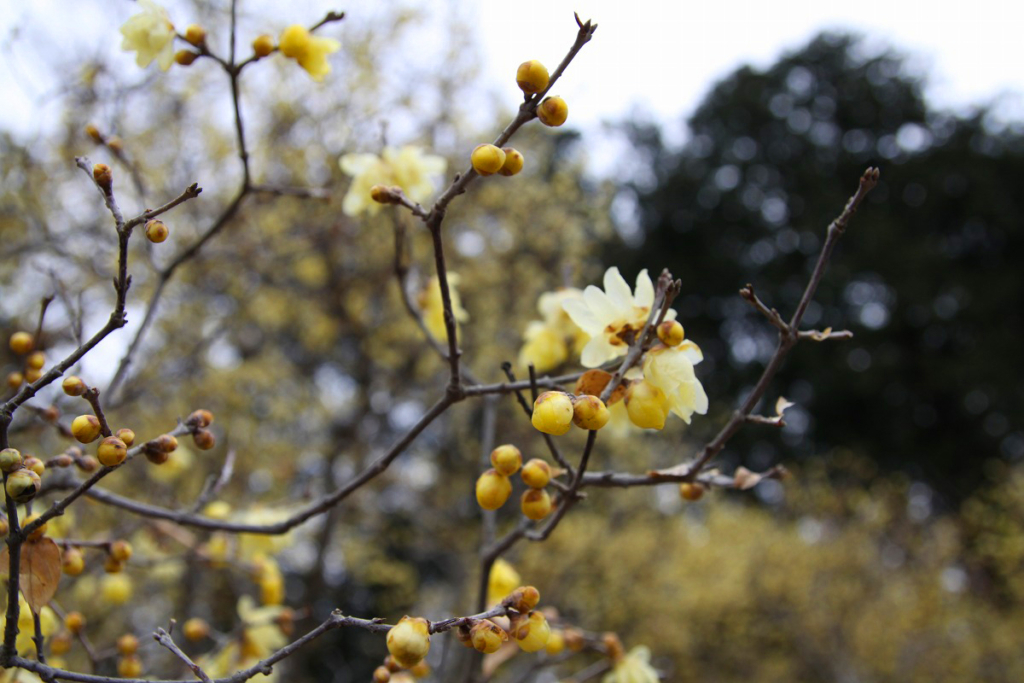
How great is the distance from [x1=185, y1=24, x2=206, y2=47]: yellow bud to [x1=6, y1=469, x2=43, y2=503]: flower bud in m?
0.76

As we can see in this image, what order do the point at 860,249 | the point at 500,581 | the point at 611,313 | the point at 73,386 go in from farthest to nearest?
the point at 860,249 → the point at 500,581 → the point at 611,313 → the point at 73,386

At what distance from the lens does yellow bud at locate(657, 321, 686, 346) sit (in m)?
0.80

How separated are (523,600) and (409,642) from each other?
140 mm

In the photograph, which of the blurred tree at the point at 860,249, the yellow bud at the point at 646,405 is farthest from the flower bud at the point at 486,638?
the blurred tree at the point at 860,249

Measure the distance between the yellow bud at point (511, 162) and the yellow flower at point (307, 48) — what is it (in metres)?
0.57

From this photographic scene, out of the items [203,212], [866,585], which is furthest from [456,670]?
[866,585]

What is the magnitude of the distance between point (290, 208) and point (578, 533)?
361cm

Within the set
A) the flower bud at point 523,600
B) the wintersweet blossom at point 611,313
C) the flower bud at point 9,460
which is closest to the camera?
the flower bud at point 9,460

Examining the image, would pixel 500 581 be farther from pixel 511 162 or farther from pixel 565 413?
pixel 511 162

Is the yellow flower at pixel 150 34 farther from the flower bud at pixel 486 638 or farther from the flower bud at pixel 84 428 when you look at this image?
the flower bud at pixel 486 638

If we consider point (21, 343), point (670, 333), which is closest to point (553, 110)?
point (670, 333)

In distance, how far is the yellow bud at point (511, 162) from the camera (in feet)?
2.48

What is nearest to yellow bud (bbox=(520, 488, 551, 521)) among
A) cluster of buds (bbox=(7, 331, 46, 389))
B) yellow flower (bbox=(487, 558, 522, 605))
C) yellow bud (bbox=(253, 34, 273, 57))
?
yellow flower (bbox=(487, 558, 522, 605))

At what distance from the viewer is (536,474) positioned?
0.79 m
